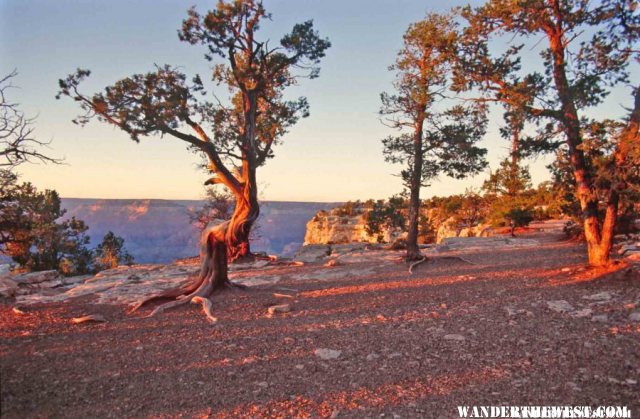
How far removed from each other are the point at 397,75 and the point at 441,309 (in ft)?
34.3

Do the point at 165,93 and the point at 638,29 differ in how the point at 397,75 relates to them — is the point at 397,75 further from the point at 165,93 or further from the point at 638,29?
the point at 165,93

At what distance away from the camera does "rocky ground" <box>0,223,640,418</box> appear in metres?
4.91

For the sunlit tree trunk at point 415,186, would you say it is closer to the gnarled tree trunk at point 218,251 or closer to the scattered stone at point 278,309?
the gnarled tree trunk at point 218,251

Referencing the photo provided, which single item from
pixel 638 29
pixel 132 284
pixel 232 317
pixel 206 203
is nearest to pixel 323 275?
pixel 232 317

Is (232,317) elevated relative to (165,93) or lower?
lower

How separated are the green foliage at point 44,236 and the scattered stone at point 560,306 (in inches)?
1002

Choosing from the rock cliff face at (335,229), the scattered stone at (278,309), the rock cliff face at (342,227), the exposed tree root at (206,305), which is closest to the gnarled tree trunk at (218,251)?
the exposed tree root at (206,305)

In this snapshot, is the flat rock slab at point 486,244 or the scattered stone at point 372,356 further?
the flat rock slab at point 486,244

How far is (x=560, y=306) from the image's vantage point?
8.16 metres

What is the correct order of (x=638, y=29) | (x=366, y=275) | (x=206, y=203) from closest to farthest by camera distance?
(x=638, y=29)
(x=366, y=275)
(x=206, y=203)

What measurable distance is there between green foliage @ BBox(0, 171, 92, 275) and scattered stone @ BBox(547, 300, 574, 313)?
25.4 m

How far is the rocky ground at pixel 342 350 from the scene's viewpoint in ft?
16.1

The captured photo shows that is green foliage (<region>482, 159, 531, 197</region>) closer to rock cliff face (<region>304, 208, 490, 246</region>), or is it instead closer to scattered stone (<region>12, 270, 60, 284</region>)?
rock cliff face (<region>304, 208, 490, 246</region>)

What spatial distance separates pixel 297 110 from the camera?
17.8m
